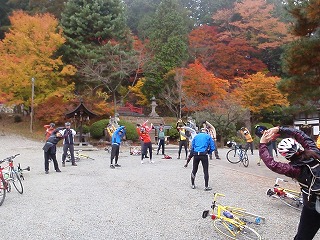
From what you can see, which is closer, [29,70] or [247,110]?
[29,70]

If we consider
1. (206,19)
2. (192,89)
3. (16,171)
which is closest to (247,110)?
(192,89)

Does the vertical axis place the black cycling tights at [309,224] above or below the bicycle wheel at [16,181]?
above

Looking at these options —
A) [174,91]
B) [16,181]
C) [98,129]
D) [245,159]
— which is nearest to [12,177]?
[16,181]

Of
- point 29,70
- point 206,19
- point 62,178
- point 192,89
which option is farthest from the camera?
point 206,19

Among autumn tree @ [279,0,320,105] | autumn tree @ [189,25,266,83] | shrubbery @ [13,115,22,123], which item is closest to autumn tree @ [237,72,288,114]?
autumn tree @ [189,25,266,83]

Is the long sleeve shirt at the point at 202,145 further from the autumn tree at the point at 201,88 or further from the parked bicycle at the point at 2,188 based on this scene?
the autumn tree at the point at 201,88

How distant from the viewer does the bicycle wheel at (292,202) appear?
597cm

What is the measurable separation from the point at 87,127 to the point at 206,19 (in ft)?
62.0

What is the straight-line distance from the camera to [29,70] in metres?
20.9

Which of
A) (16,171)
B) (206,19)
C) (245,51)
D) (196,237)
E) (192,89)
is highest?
(206,19)

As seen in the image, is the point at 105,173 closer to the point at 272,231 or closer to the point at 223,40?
the point at 272,231

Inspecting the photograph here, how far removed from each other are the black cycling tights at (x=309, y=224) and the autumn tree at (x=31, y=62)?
20035 millimetres

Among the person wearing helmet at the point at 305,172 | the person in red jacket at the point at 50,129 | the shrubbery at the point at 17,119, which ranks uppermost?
the shrubbery at the point at 17,119

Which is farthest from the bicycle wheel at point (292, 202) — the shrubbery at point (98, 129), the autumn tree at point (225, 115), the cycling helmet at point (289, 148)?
the autumn tree at point (225, 115)
